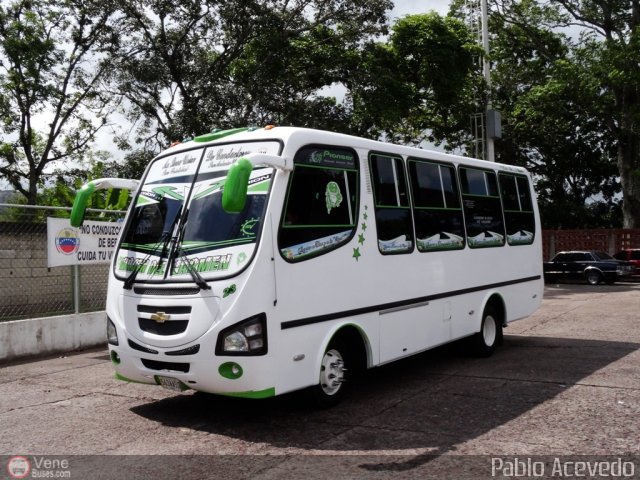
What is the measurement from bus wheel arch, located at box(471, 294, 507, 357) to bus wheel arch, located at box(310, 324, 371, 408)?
2945mm

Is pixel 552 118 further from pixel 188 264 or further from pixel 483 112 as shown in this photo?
→ pixel 188 264

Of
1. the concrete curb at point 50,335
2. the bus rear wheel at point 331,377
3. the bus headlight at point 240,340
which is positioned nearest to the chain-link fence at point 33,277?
the concrete curb at point 50,335

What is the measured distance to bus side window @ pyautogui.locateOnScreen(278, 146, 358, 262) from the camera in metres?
6.04

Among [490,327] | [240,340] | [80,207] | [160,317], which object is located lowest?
[490,327]

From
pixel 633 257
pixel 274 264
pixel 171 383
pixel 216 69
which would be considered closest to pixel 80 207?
pixel 171 383

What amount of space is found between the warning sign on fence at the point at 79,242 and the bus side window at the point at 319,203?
5.41 meters

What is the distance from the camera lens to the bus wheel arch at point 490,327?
9.28m

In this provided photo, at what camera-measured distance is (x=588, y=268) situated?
85.1 ft

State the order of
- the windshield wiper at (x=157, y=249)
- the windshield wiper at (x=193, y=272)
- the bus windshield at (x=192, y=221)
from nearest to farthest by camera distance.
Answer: the windshield wiper at (x=193, y=272) < the bus windshield at (x=192, y=221) < the windshield wiper at (x=157, y=249)

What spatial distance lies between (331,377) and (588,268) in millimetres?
22271

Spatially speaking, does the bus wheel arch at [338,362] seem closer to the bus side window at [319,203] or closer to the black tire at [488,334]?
the bus side window at [319,203]

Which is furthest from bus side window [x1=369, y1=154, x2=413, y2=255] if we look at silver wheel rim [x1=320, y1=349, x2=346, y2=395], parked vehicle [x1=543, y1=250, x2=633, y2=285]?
parked vehicle [x1=543, y1=250, x2=633, y2=285]

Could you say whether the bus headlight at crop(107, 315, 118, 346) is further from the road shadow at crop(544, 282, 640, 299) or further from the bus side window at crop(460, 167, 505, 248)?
the road shadow at crop(544, 282, 640, 299)

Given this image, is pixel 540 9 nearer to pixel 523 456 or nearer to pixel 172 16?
pixel 172 16
